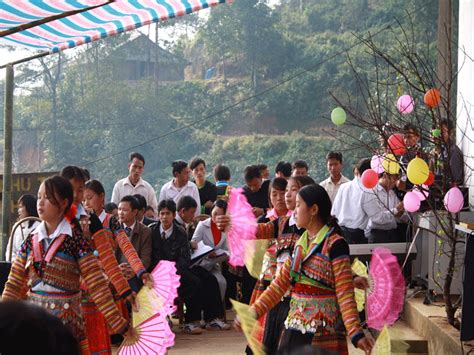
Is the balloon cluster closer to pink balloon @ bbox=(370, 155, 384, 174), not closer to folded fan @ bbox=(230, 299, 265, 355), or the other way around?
pink balloon @ bbox=(370, 155, 384, 174)

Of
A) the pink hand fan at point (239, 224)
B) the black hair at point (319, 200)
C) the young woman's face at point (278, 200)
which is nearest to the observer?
the black hair at point (319, 200)

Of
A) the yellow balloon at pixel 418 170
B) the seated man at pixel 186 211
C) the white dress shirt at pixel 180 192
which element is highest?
the yellow balloon at pixel 418 170

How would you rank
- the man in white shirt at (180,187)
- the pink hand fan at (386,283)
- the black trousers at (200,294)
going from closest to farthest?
the pink hand fan at (386,283)
the black trousers at (200,294)
the man in white shirt at (180,187)

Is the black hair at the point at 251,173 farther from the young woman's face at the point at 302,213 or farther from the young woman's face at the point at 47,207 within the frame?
the young woman's face at the point at 47,207

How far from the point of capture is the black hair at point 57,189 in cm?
484

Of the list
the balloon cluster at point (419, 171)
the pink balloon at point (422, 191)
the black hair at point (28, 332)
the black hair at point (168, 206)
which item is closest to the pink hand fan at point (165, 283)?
the balloon cluster at point (419, 171)

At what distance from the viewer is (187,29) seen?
80.8 ft

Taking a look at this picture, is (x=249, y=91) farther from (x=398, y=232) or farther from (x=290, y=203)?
(x=290, y=203)

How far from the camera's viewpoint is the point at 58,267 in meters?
4.90

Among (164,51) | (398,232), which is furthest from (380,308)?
(164,51)

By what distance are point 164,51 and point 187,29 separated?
1.20m

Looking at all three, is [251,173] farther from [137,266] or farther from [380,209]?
[137,266]

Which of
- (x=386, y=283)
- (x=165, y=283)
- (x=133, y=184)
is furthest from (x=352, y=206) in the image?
(x=386, y=283)

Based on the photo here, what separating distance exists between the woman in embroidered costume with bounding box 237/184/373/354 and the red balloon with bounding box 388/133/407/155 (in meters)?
2.10
